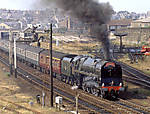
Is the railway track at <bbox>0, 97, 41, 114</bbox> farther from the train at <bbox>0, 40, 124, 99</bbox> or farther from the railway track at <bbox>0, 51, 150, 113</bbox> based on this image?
the train at <bbox>0, 40, 124, 99</bbox>

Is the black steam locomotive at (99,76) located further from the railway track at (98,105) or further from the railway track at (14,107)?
the railway track at (14,107)

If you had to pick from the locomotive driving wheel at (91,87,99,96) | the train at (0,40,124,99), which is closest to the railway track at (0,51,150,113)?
the locomotive driving wheel at (91,87,99,96)

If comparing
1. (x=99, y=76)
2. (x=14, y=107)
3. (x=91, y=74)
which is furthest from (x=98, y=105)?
(x=14, y=107)

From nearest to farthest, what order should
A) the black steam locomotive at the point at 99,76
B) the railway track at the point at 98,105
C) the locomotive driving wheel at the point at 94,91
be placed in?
the railway track at the point at 98,105 → the black steam locomotive at the point at 99,76 → the locomotive driving wheel at the point at 94,91

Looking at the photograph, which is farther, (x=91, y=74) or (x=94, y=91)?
(x=94, y=91)

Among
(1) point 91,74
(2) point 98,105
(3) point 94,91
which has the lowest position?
(2) point 98,105

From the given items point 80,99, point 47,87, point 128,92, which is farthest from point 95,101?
point 47,87

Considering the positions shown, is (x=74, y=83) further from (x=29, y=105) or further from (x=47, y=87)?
(x=29, y=105)

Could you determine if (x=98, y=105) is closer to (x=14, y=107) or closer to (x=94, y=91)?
(x=94, y=91)

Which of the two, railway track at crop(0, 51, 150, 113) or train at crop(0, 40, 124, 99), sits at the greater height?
train at crop(0, 40, 124, 99)

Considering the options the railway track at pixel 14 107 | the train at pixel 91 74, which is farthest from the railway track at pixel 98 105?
the railway track at pixel 14 107

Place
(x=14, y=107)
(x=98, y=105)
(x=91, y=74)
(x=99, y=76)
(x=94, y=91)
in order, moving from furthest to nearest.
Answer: (x=94, y=91) → (x=91, y=74) → (x=99, y=76) → (x=14, y=107) → (x=98, y=105)

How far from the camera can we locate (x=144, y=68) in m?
50.4

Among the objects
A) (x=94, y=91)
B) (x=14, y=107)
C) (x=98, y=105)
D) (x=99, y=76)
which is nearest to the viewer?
(x=98, y=105)
